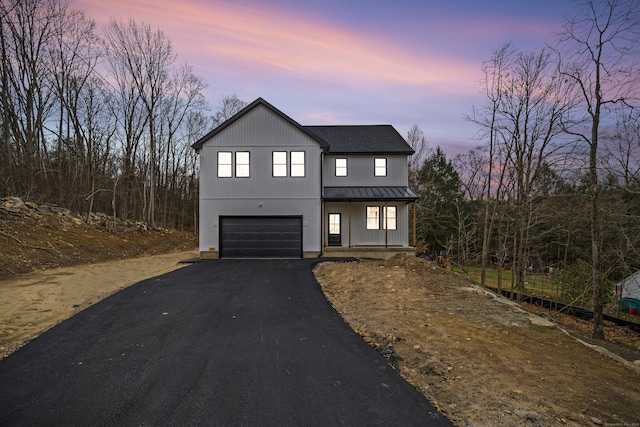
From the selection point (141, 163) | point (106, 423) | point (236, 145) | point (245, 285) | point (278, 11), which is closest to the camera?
point (106, 423)

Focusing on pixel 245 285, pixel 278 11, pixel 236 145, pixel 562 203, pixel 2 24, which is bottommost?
pixel 245 285

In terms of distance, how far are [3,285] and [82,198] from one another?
607 inches

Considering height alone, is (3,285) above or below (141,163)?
below

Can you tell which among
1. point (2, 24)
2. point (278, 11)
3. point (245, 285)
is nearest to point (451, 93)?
point (278, 11)

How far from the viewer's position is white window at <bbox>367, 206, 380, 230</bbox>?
61.8 feet

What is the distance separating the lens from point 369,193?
1794 cm

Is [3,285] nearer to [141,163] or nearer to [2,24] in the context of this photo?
[2,24]

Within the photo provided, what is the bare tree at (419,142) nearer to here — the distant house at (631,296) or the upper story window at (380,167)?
the upper story window at (380,167)

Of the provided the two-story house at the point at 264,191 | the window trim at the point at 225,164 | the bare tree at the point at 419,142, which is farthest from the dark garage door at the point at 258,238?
the bare tree at the point at 419,142

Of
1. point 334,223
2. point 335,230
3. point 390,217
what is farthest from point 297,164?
point 390,217

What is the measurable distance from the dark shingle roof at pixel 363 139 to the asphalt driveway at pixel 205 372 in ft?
40.9

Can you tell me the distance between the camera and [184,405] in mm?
3877

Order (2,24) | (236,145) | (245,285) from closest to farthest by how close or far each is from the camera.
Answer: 1. (245,285)
2. (236,145)
3. (2,24)

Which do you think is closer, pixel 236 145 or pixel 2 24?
pixel 236 145
